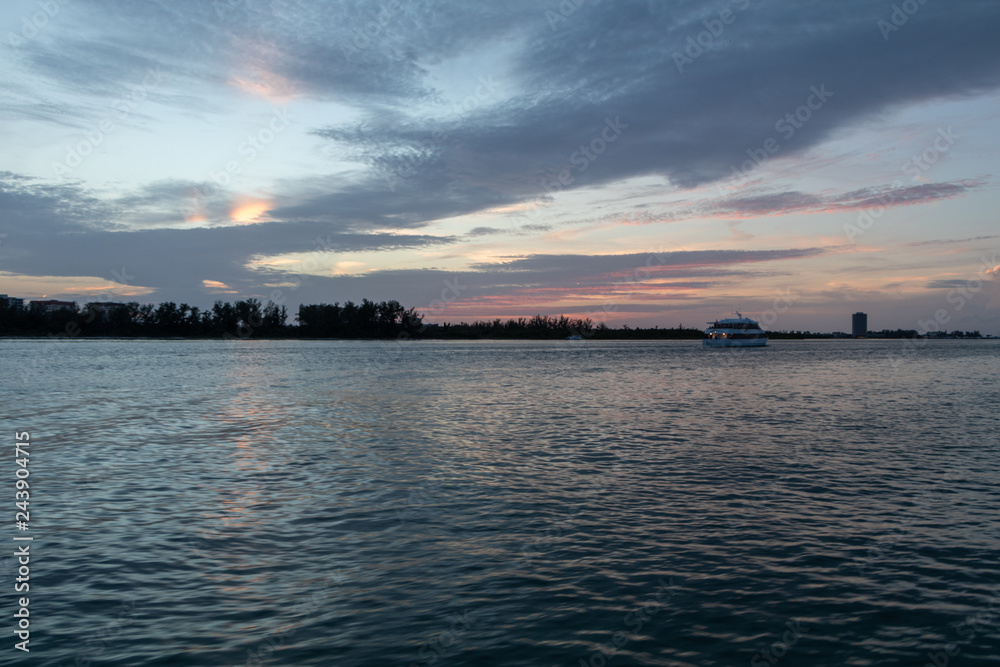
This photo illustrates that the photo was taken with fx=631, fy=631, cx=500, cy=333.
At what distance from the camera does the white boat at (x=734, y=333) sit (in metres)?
192

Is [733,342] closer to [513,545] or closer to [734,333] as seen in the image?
[734,333]

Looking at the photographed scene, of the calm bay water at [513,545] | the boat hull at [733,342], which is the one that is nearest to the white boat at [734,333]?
the boat hull at [733,342]

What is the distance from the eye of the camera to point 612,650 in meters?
9.04

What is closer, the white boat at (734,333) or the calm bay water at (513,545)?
the calm bay water at (513,545)

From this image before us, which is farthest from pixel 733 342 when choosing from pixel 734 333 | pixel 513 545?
pixel 513 545

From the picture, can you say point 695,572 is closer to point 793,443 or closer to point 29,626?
point 29,626

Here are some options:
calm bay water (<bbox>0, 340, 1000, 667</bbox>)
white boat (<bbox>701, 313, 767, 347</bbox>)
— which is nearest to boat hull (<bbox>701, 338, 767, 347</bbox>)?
white boat (<bbox>701, 313, 767, 347</bbox>)

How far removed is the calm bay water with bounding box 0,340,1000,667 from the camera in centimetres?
928

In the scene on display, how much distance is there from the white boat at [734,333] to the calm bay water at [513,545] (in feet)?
549

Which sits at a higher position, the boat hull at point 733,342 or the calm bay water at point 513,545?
the boat hull at point 733,342

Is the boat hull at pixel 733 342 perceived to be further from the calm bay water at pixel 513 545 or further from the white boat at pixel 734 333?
the calm bay water at pixel 513 545

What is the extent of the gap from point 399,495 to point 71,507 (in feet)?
27.5

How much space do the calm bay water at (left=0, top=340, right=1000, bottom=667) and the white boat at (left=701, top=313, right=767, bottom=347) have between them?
167459 mm

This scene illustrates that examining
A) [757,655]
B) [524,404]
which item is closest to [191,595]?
[757,655]
